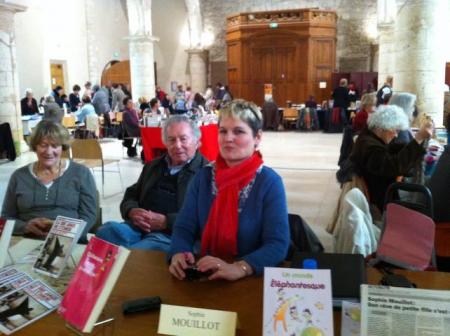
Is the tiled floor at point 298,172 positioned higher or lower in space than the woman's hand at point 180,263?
lower

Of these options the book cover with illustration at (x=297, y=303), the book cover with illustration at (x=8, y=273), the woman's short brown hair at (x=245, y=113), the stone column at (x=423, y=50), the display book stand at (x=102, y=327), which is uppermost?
the stone column at (x=423, y=50)

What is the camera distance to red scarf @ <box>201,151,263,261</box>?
1873 millimetres

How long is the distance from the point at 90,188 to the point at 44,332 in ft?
4.80

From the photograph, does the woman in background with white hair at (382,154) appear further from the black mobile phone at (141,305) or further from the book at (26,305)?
the book at (26,305)

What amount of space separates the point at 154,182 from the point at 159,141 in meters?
4.48

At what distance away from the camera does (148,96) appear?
42.0 feet

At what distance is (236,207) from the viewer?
189 cm

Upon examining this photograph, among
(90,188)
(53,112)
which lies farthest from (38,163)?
(53,112)

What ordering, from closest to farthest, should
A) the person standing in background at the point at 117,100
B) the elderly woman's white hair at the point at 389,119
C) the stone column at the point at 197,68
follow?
the elderly woman's white hair at the point at 389,119 < the person standing in background at the point at 117,100 < the stone column at the point at 197,68

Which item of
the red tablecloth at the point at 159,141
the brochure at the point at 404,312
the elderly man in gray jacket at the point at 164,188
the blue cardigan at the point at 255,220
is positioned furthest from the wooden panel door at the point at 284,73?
the brochure at the point at 404,312

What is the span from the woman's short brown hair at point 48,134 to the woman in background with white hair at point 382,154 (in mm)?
1857

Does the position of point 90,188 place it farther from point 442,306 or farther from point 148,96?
point 148,96

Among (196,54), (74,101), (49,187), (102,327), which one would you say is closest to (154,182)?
(49,187)

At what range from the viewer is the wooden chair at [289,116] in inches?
511
